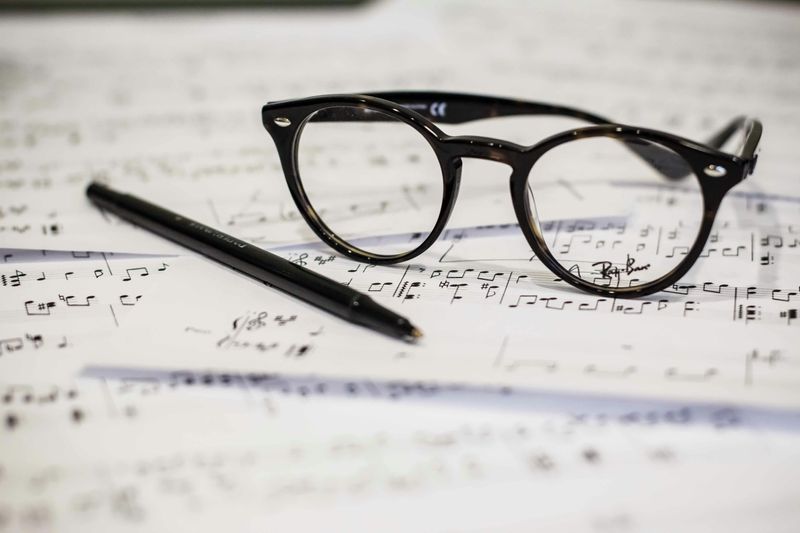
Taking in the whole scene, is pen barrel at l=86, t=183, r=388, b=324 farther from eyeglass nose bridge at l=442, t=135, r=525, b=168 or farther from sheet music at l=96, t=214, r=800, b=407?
eyeglass nose bridge at l=442, t=135, r=525, b=168

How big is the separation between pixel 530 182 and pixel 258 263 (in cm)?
21

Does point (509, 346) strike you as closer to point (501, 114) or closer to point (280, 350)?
point (280, 350)

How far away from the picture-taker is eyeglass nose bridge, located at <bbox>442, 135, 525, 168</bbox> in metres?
0.57

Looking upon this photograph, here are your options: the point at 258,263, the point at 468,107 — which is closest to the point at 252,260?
the point at 258,263

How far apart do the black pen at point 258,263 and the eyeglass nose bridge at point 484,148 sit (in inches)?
5.3

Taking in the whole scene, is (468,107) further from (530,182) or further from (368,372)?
(368,372)

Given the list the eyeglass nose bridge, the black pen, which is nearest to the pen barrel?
the black pen

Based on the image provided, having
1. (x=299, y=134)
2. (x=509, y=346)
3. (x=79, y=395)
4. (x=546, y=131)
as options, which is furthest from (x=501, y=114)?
(x=79, y=395)

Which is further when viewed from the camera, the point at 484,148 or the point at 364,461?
the point at 484,148

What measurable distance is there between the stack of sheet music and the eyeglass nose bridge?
0.29 feet

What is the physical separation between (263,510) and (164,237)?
321 mm

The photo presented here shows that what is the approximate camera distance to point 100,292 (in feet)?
1.93

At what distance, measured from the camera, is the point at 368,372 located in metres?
0.48

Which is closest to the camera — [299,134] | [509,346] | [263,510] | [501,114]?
[263,510]
